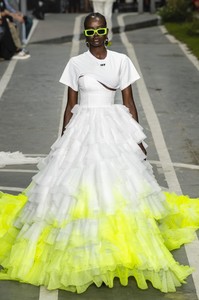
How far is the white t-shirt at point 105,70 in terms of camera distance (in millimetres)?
9367

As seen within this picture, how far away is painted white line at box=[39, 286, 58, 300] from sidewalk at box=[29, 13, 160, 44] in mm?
21665

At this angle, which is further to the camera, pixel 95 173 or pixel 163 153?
pixel 163 153

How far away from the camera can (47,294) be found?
8.56m

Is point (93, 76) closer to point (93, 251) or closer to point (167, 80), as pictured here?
point (93, 251)

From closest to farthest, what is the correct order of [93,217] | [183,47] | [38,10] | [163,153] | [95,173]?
[93,217] < [95,173] < [163,153] < [183,47] < [38,10]

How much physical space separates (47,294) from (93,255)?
1.44 ft

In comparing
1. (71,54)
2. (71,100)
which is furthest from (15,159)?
(71,54)

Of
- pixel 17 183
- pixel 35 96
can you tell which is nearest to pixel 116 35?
pixel 35 96

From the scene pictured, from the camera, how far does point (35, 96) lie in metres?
20.5

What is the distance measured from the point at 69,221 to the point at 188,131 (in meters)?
8.30

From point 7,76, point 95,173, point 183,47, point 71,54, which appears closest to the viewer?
point 95,173

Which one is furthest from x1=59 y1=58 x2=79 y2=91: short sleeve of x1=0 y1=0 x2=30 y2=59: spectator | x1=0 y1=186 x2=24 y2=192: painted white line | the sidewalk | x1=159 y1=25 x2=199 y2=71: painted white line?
the sidewalk

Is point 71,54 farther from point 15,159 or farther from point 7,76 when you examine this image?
point 15,159

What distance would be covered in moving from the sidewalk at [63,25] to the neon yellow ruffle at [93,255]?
70.0ft
